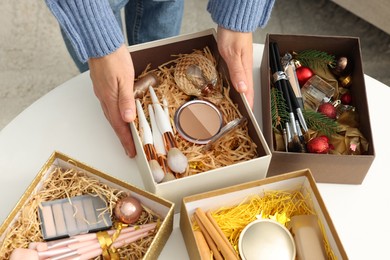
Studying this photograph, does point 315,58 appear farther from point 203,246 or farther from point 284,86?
point 203,246

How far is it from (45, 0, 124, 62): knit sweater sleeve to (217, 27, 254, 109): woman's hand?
0.61 ft

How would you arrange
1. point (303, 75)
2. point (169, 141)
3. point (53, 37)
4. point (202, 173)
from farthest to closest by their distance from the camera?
point (53, 37) → point (303, 75) → point (169, 141) → point (202, 173)

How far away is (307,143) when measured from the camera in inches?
35.2

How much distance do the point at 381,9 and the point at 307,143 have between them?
0.90 meters

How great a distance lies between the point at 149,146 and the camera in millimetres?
858

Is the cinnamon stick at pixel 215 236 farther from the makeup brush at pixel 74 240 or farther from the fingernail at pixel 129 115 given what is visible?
the fingernail at pixel 129 115

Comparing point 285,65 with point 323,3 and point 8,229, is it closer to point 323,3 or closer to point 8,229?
point 8,229

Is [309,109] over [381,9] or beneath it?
beneath

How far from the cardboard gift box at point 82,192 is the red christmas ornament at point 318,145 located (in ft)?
0.87

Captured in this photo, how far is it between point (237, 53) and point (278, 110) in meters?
0.12

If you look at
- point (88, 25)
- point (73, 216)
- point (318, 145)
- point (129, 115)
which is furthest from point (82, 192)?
point (318, 145)

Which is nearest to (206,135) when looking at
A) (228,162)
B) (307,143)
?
(228,162)

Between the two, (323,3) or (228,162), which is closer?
(228,162)

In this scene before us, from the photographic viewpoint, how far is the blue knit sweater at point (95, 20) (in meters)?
0.84
